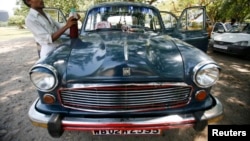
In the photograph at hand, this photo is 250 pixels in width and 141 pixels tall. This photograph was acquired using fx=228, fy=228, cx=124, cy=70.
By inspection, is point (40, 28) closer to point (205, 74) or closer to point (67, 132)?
point (67, 132)

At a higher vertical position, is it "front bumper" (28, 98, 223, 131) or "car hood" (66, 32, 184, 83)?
"car hood" (66, 32, 184, 83)

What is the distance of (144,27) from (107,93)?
6.29 ft

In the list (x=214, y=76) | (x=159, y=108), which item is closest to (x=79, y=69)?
(x=159, y=108)

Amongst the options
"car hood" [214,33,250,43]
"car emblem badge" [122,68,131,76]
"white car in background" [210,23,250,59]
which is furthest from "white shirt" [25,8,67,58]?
"car hood" [214,33,250,43]

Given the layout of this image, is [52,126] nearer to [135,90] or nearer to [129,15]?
[135,90]

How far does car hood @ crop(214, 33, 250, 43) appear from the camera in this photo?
25.8ft

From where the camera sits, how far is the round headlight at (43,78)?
2297mm

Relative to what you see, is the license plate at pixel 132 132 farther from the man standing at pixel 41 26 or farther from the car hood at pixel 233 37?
the car hood at pixel 233 37

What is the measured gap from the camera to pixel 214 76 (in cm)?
243

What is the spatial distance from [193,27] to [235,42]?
4.72 meters

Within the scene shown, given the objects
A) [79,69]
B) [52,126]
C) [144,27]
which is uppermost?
[144,27]

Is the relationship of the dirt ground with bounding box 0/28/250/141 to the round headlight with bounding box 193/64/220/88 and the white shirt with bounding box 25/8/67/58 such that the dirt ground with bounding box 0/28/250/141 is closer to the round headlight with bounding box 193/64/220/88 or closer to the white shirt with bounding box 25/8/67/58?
the round headlight with bounding box 193/64/220/88

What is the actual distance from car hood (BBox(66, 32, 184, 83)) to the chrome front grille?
11cm

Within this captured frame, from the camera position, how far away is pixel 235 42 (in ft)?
26.2
